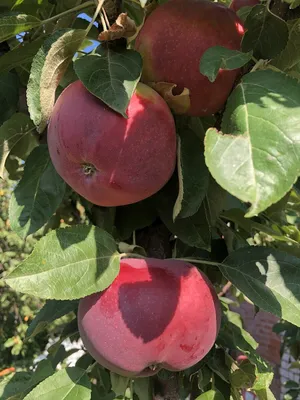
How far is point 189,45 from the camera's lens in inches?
25.6

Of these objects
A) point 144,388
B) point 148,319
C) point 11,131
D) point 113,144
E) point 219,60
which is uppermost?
point 219,60

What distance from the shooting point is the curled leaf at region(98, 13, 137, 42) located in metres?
0.63

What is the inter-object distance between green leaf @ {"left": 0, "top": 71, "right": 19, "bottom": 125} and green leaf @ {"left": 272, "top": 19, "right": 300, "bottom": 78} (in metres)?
0.43

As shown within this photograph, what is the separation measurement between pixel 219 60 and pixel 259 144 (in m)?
0.15

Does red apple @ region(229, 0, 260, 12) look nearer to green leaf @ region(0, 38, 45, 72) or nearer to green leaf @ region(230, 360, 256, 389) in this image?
green leaf @ region(0, 38, 45, 72)

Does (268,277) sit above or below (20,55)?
below

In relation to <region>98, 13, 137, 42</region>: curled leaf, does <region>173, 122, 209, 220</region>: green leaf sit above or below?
below

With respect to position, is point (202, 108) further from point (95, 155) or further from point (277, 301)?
point (277, 301)

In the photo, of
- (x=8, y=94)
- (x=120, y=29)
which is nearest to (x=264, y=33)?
(x=120, y=29)

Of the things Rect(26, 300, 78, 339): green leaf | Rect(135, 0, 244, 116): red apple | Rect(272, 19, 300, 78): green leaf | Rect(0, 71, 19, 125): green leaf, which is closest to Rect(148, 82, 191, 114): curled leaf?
Rect(135, 0, 244, 116): red apple

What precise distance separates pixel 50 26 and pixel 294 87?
468 millimetres

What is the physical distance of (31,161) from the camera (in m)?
0.81

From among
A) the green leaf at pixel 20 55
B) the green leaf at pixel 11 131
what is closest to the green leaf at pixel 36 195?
the green leaf at pixel 11 131

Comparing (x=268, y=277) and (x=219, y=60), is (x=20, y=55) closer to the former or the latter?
(x=219, y=60)
